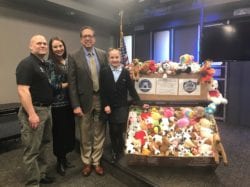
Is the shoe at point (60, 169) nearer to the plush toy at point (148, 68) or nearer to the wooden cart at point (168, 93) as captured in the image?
the wooden cart at point (168, 93)

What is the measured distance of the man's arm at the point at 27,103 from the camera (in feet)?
5.80

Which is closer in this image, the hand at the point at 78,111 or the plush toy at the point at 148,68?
the hand at the point at 78,111

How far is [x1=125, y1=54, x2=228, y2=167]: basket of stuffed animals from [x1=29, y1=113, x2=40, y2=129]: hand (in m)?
0.87

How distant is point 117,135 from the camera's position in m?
2.37

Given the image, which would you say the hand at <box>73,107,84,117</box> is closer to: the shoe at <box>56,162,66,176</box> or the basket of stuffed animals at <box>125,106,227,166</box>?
the basket of stuffed animals at <box>125,106,227,166</box>

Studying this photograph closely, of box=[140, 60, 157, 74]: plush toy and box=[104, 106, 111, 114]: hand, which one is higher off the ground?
box=[140, 60, 157, 74]: plush toy

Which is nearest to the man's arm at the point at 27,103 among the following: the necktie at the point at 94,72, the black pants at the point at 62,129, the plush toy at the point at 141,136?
the black pants at the point at 62,129

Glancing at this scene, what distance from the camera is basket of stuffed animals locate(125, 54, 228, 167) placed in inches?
80.3

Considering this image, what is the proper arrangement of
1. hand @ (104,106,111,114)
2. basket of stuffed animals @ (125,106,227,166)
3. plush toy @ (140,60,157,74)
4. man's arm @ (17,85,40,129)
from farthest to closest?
plush toy @ (140,60,157,74)
hand @ (104,106,111,114)
basket of stuffed animals @ (125,106,227,166)
man's arm @ (17,85,40,129)

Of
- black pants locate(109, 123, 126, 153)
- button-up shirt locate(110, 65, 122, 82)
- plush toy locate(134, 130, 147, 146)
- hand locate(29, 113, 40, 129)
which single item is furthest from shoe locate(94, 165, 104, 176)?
button-up shirt locate(110, 65, 122, 82)

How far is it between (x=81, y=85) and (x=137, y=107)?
0.69 metres

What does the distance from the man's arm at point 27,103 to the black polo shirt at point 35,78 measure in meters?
0.05

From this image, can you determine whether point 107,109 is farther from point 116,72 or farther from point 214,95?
point 214,95

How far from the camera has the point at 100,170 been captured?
2285 millimetres
